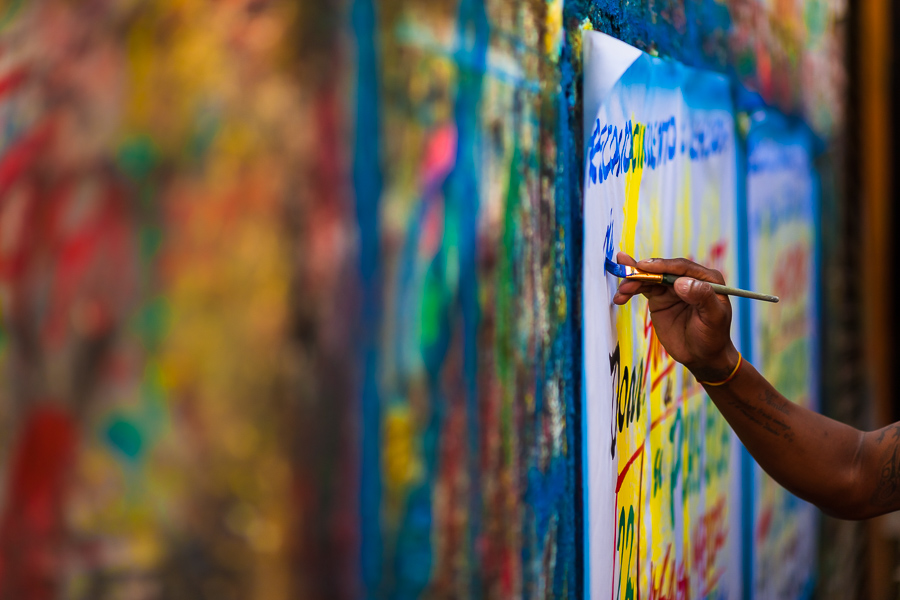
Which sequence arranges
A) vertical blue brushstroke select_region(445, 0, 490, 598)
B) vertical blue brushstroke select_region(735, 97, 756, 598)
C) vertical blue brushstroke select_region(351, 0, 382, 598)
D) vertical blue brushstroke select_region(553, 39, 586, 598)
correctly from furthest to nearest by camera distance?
vertical blue brushstroke select_region(735, 97, 756, 598) → vertical blue brushstroke select_region(553, 39, 586, 598) → vertical blue brushstroke select_region(445, 0, 490, 598) → vertical blue brushstroke select_region(351, 0, 382, 598)

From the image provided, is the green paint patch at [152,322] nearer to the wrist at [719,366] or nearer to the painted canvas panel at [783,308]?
the wrist at [719,366]

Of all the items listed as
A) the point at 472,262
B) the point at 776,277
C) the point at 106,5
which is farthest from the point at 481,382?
the point at 776,277

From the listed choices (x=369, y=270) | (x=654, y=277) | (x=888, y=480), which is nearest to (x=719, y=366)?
(x=654, y=277)

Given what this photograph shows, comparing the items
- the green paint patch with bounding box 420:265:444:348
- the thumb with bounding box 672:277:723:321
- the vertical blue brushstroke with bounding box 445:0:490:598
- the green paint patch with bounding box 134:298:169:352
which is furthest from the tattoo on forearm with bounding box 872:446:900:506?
the green paint patch with bounding box 134:298:169:352

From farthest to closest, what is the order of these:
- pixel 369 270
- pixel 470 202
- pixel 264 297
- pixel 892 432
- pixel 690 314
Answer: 1. pixel 892 432
2. pixel 690 314
3. pixel 470 202
4. pixel 369 270
5. pixel 264 297

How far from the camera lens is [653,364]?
139 centimetres

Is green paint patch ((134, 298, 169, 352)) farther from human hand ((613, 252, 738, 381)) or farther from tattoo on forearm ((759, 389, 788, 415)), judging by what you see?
tattoo on forearm ((759, 389, 788, 415))

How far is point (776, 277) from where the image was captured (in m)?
2.34

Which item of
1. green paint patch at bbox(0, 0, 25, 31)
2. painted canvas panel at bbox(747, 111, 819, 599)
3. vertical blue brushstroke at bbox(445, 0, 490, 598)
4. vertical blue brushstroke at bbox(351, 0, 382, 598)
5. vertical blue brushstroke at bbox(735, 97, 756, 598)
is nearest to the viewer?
green paint patch at bbox(0, 0, 25, 31)

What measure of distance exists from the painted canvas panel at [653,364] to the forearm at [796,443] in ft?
0.51

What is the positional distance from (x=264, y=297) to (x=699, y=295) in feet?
2.49

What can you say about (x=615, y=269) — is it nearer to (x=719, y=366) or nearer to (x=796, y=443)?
(x=719, y=366)

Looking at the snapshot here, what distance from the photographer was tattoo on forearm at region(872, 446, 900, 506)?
134 centimetres

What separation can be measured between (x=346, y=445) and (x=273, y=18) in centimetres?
37
